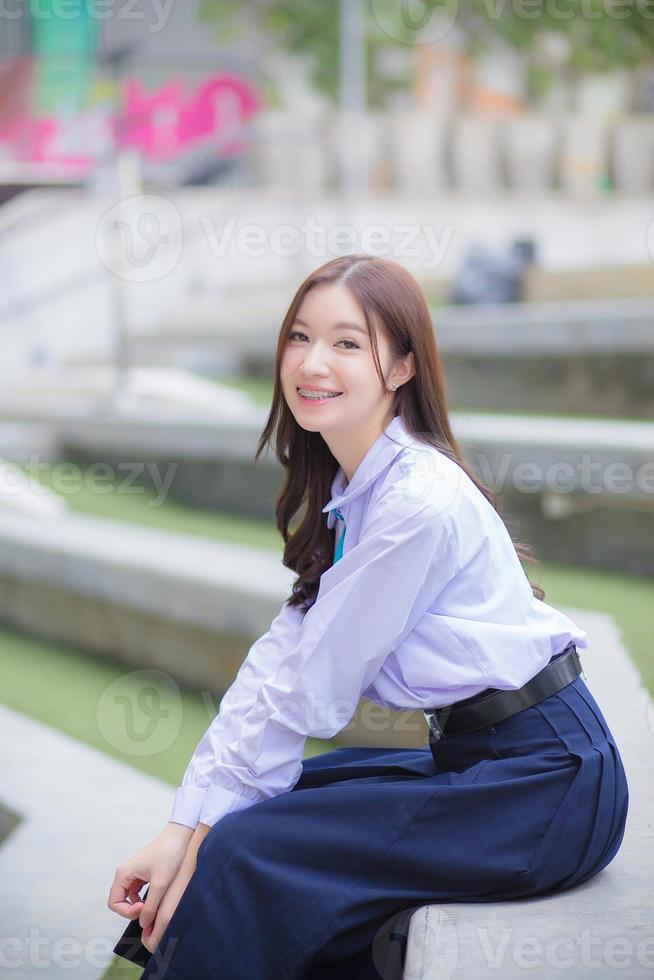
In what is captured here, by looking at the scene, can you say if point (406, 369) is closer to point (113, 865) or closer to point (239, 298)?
point (113, 865)

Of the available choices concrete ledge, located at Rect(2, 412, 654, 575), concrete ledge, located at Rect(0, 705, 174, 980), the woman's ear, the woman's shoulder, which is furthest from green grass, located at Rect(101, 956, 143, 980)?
concrete ledge, located at Rect(2, 412, 654, 575)

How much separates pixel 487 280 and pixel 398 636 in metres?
4.45

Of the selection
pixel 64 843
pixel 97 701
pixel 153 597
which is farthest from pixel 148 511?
pixel 64 843

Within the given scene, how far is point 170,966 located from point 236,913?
100 mm

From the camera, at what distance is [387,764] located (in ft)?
4.95

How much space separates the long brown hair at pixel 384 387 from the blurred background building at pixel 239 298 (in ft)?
1.20

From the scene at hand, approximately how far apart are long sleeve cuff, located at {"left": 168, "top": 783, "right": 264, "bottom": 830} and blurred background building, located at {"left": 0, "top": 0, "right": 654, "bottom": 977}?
20.2 inches

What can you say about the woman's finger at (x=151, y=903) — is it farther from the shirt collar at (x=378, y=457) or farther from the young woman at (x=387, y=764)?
the shirt collar at (x=378, y=457)

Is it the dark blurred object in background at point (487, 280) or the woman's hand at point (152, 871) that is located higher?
the dark blurred object in background at point (487, 280)

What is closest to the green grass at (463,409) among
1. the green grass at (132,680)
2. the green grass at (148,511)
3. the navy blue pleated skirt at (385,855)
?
the green grass at (132,680)

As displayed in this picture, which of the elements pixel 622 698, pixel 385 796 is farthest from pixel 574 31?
pixel 385 796

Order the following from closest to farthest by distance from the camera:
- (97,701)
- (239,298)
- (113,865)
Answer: (113,865) → (97,701) → (239,298)

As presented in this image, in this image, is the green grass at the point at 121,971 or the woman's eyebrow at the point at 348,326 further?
the green grass at the point at 121,971

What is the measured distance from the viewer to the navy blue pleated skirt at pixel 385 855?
4.19 ft
